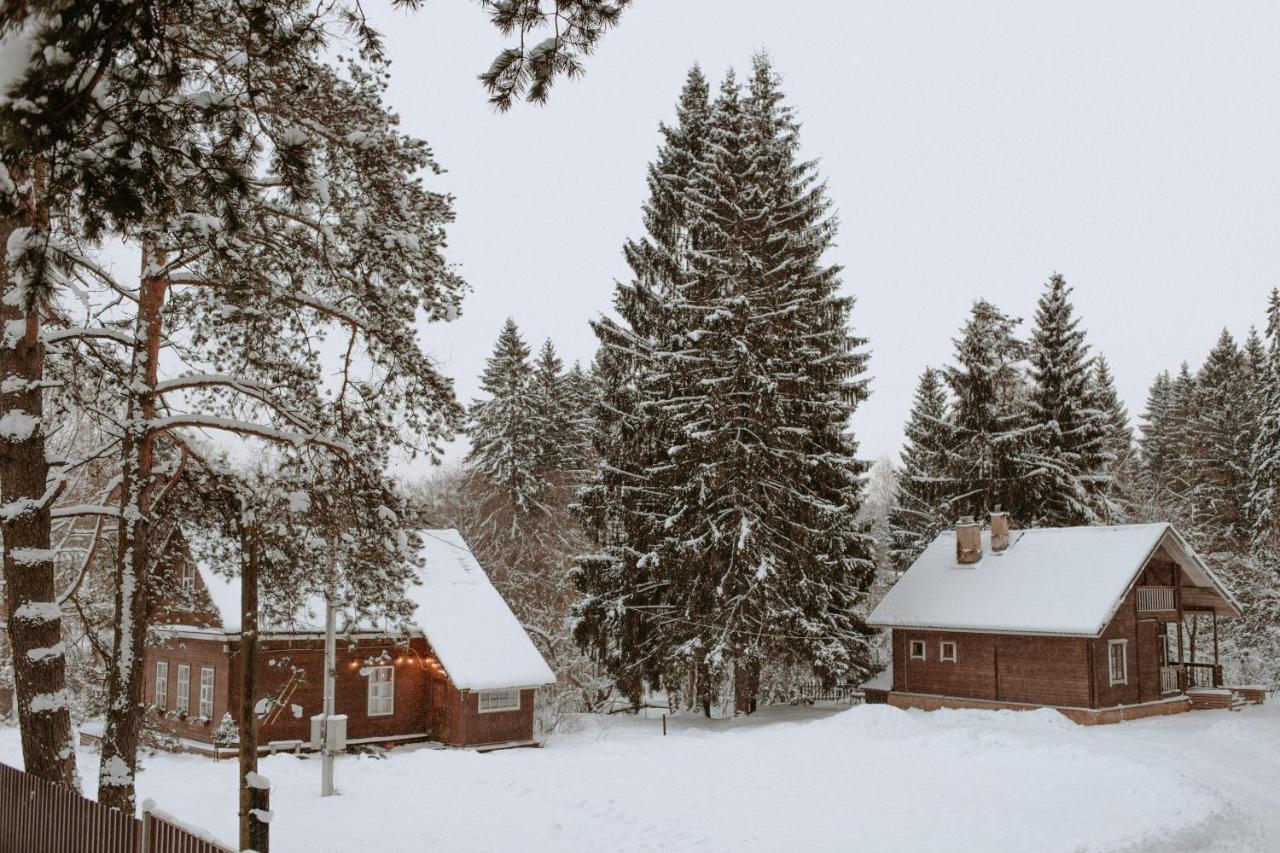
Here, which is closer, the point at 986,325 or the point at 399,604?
the point at 399,604

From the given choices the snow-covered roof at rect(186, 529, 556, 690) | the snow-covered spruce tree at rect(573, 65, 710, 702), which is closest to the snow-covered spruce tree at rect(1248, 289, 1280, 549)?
the snow-covered spruce tree at rect(573, 65, 710, 702)

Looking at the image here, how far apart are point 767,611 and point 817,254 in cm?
1168

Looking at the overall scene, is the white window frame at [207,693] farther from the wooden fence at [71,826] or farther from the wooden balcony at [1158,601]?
the wooden balcony at [1158,601]

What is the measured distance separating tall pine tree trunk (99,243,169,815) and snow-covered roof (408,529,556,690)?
12116 mm

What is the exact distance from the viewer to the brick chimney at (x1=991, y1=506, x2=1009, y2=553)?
3091 centimetres

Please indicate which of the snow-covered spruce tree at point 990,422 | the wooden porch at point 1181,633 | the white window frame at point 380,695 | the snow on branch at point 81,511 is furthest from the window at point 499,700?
the snow-covered spruce tree at point 990,422

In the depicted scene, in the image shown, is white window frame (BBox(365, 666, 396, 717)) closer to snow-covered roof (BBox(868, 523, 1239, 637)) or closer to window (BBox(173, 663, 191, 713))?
window (BBox(173, 663, 191, 713))

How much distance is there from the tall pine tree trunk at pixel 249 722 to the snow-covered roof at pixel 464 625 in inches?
461

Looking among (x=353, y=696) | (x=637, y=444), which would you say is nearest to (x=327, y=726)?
(x=353, y=696)

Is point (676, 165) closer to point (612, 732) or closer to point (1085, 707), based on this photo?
point (612, 732)

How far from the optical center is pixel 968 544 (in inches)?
1225

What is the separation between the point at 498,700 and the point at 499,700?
28 mm

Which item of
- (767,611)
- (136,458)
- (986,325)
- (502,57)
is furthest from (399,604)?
(986,325)

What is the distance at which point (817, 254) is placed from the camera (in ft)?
100
